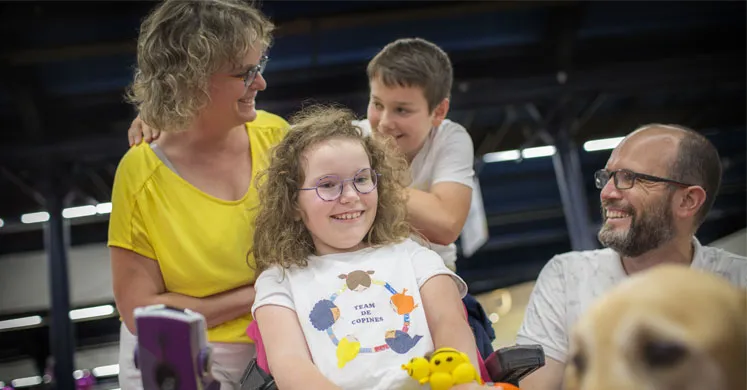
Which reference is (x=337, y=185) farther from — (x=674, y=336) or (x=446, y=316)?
(x=674, y=336)

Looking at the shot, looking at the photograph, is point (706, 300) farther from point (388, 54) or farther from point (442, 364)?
point (388, 54)

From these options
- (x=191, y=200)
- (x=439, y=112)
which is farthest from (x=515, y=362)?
(x=439, y=112)

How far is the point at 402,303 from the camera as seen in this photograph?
1420mm

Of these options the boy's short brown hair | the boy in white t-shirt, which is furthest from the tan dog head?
the boy's short brown hair

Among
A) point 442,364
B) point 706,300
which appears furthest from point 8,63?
point 706,300

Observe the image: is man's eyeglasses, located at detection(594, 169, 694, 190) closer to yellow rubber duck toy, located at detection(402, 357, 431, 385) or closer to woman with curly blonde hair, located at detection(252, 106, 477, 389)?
woman with curly blonde hair, located at detection(252, 106, 477, 389)

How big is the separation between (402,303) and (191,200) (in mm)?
605

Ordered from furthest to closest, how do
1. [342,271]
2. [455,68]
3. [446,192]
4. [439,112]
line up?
[455,68]
[439,112]
[446,192]
[342,271]

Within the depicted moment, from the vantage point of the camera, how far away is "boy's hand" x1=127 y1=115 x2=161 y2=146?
6.13 ft

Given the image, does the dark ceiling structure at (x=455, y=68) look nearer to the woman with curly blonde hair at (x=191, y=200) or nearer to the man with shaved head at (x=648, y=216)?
Answer: the woman with curly blonde hair at (x=191, y=200)

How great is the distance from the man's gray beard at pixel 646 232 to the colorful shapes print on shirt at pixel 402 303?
1.52 ft

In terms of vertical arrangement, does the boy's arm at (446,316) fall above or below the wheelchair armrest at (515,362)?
above

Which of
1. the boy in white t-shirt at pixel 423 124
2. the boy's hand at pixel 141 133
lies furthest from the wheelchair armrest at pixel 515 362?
the boy's hand at pixel 141 133

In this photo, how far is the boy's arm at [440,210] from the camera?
188cm
